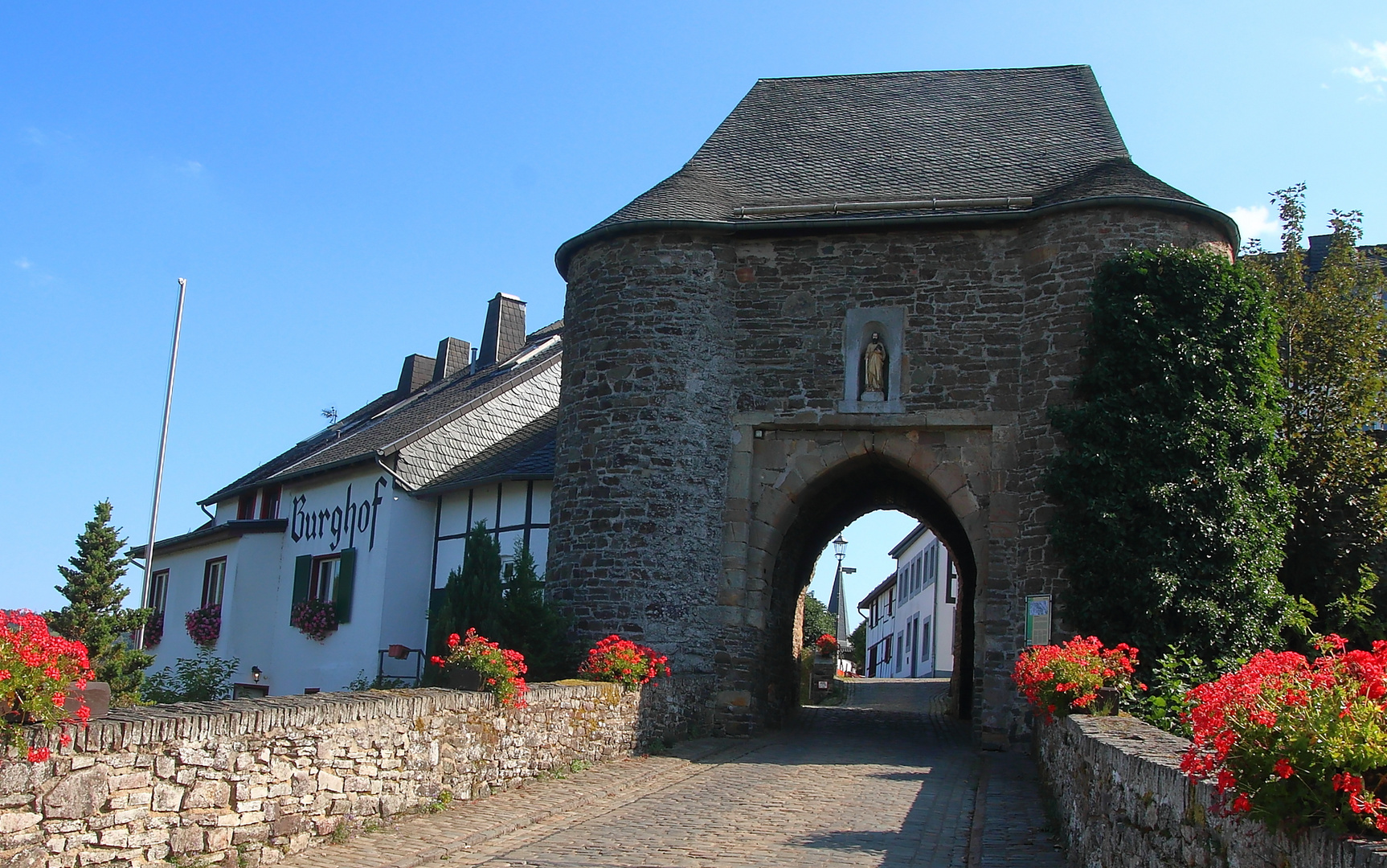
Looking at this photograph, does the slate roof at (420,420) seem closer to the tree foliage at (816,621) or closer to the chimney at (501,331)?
the chimney at (501,331)

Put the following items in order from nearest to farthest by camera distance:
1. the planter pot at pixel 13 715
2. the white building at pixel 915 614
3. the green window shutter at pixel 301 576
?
the planter pot at pixel 13 715 < the green window shutter at pixel 301 576 < the white building at pixel 915 614

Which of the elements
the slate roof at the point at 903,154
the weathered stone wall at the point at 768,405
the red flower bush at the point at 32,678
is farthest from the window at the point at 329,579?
the red flower bush at the point at 32,678

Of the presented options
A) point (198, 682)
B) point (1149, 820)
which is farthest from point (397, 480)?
point (1149, 820)

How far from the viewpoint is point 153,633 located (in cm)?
2403

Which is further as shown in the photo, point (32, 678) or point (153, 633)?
point (153, 633)

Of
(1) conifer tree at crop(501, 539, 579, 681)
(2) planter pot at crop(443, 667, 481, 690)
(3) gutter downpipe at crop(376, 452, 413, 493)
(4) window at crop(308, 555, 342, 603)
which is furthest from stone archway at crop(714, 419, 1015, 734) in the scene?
(4) window at crop(308, 555, 342, 603)

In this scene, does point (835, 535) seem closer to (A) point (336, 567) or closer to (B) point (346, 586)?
(B) point (346, 586)

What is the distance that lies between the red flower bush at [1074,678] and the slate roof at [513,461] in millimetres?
8599

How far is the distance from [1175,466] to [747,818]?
22.2ft

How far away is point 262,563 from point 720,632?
35.7 feet

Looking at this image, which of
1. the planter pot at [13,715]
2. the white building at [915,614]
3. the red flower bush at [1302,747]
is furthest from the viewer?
the white building at [915,614]

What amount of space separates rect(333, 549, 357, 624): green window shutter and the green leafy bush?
5.46 feet

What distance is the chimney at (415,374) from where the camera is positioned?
29281 millimetres

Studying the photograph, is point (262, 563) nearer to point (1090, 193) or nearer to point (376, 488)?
point (376, 488)
